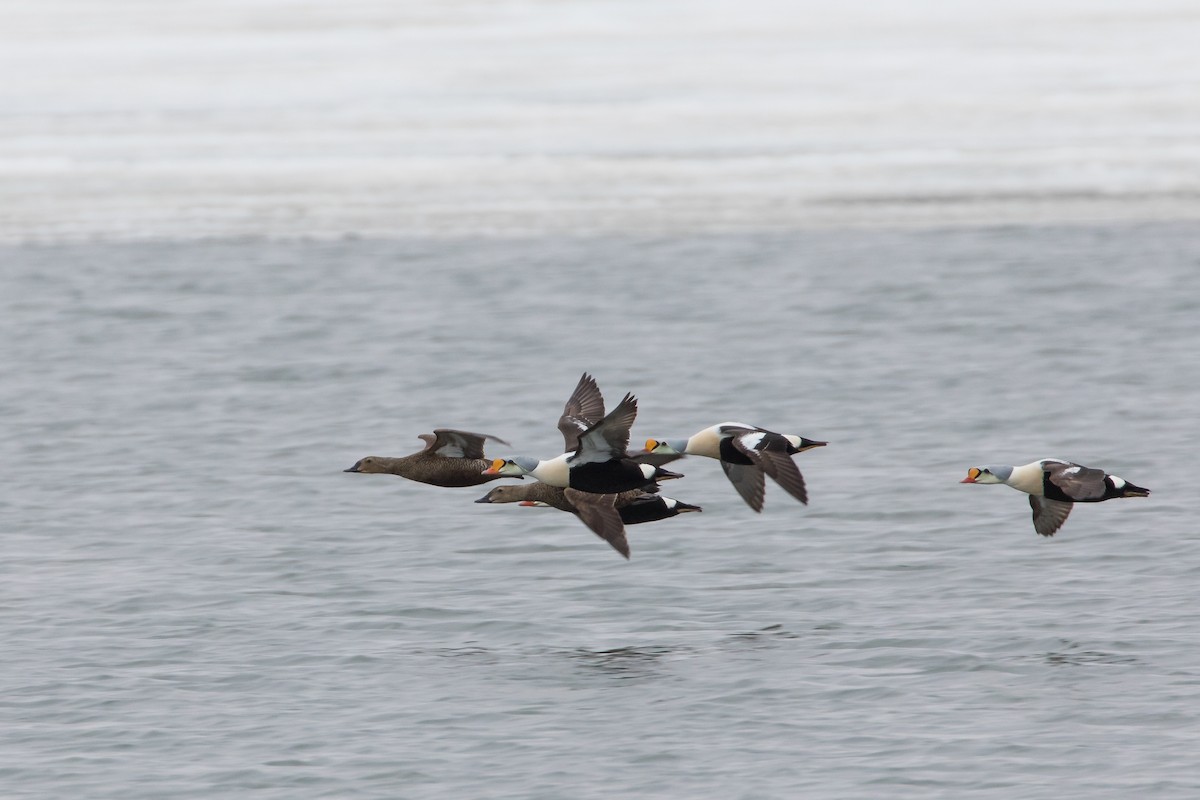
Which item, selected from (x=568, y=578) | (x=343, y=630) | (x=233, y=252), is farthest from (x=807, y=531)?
(x=233, y=252)

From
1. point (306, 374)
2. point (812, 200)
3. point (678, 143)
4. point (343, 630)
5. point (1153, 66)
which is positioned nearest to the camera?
point (343, 630)

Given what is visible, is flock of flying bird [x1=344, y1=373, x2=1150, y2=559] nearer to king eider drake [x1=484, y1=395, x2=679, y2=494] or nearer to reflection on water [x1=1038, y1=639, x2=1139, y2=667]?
king eider drake [x1=484, y1=395, x2=679, y2=494]

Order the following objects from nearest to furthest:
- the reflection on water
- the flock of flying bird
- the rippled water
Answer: the rippled water, the reflection on water, the flock of flying bird

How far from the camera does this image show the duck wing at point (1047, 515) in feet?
39.9

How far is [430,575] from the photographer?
13180 millimetres

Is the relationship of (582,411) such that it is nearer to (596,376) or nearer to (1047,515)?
(1047,515)

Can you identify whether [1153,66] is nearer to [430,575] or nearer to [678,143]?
[678,143]

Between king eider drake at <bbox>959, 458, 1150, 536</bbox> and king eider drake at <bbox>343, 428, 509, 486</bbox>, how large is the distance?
9.71ft

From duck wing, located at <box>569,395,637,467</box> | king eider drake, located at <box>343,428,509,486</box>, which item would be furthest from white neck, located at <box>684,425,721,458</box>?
king eider drake, located at <box>343,428,509,486</box>

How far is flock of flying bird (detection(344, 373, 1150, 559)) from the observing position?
11.5m

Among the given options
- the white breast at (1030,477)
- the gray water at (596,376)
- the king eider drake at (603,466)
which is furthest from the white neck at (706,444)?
the white breast at (1030,477)

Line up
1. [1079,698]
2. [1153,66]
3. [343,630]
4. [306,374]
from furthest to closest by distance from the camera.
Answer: [1153,66] → [306,374] → [343,630] → [1079,698]

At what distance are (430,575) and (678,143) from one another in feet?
51.0

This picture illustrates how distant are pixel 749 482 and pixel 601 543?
1687 millimetres
